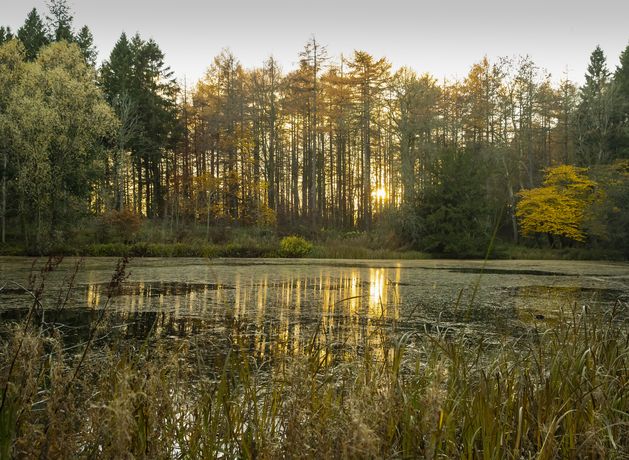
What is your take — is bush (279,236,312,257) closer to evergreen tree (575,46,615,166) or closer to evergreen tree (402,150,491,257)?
evergreen tree (402,150,491,257)

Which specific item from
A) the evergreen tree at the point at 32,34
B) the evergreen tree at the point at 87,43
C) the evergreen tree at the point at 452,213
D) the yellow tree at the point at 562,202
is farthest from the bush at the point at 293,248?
the evergreen tree at the point at 87,43

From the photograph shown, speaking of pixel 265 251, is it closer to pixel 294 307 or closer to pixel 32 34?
pixel 294 307

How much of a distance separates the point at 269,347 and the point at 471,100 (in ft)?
94.7

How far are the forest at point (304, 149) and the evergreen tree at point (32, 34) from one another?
0.14 m

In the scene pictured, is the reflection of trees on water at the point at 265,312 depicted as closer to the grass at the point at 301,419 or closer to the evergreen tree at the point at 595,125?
the grass at the point at 301,419

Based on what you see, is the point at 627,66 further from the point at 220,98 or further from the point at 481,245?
the point at 220,98

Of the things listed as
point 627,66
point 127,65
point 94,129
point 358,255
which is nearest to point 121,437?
point 358,255

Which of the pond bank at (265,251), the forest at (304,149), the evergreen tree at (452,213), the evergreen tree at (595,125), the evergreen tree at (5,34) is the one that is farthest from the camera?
the evergreen tree at (5,34)

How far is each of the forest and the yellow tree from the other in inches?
3.5

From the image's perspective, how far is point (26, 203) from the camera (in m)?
19.8

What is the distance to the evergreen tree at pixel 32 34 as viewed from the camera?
30.2 m

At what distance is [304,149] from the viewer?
104 ft

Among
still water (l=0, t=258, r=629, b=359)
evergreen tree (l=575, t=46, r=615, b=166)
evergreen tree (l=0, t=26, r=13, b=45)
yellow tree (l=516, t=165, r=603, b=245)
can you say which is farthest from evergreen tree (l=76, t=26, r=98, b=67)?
evergreen tree (l=575, t=46, r=615, b=166)

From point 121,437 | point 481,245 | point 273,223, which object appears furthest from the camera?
point 273,223
